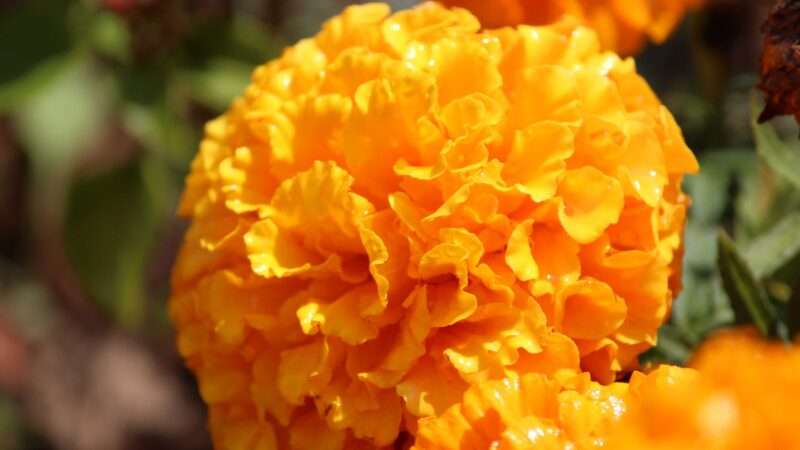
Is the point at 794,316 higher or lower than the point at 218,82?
higher

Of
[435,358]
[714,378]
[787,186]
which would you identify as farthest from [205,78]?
[714,378]

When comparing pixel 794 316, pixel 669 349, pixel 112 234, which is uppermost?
pixel 794 316

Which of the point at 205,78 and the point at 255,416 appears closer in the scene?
the point at 255,416

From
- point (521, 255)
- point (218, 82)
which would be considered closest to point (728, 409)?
point (521, 255)

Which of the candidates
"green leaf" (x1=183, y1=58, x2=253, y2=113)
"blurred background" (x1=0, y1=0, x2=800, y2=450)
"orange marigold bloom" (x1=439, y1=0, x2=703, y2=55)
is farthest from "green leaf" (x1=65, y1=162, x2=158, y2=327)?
"orange marigold bloom" (x1=439, y1=0, x2=703, y2=55)

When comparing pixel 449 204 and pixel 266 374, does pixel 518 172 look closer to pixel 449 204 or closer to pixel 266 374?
pixel 449 204

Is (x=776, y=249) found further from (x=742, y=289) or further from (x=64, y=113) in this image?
(x=64, y=113)

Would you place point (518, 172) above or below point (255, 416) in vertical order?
above
